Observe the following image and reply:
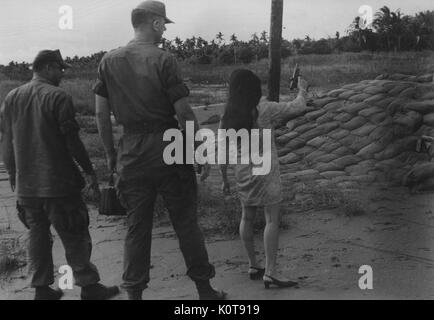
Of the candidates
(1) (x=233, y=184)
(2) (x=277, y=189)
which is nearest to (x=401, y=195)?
(1) (x=233, y=184)

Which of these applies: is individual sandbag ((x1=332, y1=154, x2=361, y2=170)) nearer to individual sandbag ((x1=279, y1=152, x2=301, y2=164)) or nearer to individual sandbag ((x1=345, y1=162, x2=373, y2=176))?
individual sandbag ((x1=345, y1=162, x2=373, y2=176))

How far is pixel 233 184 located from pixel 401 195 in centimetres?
188

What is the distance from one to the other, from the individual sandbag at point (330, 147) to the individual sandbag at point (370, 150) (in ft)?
1.57

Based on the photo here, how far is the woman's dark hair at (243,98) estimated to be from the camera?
411 cm

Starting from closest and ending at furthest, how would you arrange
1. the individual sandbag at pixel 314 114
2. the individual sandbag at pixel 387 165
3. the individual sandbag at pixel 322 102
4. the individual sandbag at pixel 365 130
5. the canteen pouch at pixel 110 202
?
1. the canteen pouch at pixel 110 202
2. the individual sandbag at pixel 387 165
3. the individual sandbag at pixel 365 130
4. the individual sandbag at pixel 314 114
5. the individual sandbag at pixel 322 102

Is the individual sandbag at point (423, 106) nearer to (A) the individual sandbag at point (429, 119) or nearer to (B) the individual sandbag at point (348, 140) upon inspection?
(A) the individual sandbag at point (429, 119)

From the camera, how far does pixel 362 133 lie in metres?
8.38

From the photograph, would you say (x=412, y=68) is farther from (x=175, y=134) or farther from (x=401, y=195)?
(x=175, y=134)

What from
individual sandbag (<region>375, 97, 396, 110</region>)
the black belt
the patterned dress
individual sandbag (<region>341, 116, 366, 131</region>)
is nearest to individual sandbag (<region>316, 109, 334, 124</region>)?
individual sandbag (<region>341, 116, 366, 131</region>)

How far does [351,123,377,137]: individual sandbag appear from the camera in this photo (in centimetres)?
831

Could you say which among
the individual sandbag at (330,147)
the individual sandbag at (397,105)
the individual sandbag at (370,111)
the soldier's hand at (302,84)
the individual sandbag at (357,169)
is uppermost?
the soldier's hand at (302,84)

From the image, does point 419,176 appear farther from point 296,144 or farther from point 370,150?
point 296,144

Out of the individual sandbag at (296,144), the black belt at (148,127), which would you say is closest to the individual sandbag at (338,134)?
the individual sandbag at (296,144)

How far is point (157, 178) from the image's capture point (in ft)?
12.4
